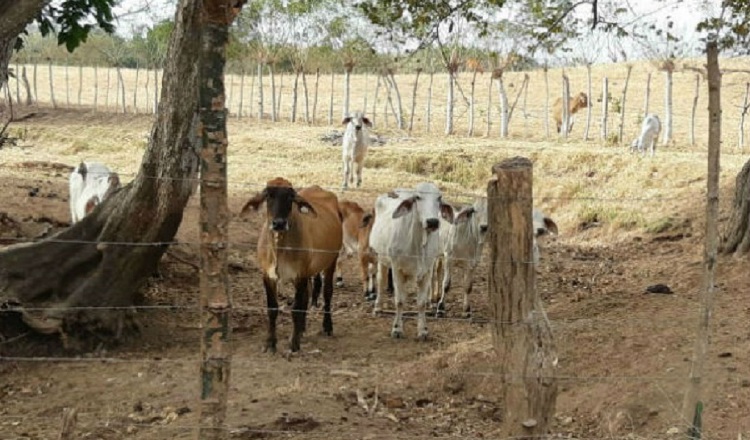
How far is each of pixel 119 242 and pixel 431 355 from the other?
3024 millimetres

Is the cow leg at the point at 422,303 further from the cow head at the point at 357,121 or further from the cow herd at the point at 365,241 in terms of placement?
the cow head at the point at 357,121

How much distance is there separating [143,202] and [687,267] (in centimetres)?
661

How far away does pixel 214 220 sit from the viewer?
430 cm

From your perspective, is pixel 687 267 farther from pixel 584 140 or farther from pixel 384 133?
pixel 384 133

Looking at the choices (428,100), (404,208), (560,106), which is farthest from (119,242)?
(560,106)

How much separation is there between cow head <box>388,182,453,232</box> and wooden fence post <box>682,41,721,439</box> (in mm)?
4201

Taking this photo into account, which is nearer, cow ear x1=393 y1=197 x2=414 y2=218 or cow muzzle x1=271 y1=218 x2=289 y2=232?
cow muzzle x1=271 y1=218 x2=289 y2=232

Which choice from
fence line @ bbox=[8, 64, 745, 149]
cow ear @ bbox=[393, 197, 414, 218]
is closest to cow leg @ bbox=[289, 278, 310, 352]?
cow ear @ bbox=[393, 197, 414, 218]

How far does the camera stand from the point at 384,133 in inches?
1172

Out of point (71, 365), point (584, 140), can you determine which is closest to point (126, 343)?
point (71, 365)

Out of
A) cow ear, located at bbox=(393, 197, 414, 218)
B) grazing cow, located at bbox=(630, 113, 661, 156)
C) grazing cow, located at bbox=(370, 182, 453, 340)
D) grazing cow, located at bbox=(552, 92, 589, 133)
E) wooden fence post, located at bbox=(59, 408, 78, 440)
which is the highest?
grazing cow, located at bbox=(552, 92, 589, 133)

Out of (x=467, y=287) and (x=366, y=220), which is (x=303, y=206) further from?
(x=467, y=287)

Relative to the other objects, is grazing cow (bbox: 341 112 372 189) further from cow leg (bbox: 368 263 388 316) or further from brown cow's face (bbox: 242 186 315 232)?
brown cow's face (bbox: 242 186 315 232)

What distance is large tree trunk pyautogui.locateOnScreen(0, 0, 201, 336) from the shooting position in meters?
8.36
